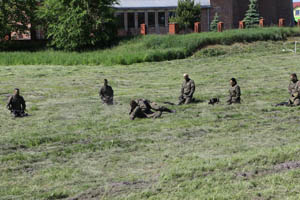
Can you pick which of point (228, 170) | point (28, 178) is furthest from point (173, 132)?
point (28, 178)

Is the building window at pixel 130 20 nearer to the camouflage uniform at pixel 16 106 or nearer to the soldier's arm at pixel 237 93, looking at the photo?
the soldier's arm at pixel 237 93

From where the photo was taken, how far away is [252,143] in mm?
12570

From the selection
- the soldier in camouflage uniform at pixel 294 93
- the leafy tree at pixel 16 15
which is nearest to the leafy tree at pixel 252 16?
the leafy tree at pixel 16 15

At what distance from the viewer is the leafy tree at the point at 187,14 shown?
48.6 metres

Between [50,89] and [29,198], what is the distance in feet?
57.0

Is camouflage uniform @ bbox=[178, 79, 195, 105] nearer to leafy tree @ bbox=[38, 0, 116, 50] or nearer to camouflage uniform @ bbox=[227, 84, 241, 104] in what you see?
camouflage uniform @ bbox=[227, 84, 241, 104]

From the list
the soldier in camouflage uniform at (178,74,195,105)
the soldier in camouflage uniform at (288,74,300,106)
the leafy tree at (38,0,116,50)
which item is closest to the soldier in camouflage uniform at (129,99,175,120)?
the soldier in camouflage uniform at (178,74,195,105)

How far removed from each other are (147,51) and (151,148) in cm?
2730

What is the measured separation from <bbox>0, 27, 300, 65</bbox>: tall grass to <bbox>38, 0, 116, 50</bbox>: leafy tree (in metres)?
1.52

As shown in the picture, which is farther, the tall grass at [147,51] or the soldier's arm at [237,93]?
the tall grass at [147,51]

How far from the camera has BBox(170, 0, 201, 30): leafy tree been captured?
160 ft

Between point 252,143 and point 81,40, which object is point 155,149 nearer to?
point 252,143

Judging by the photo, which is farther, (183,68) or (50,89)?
(183,68)

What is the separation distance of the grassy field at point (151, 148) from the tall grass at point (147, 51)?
12663mm
